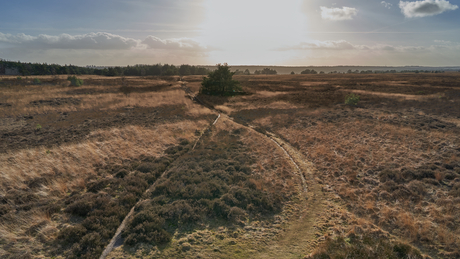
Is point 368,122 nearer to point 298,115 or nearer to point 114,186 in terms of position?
point 298,115

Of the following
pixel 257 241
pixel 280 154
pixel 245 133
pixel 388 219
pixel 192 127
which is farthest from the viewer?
pixel 192 127

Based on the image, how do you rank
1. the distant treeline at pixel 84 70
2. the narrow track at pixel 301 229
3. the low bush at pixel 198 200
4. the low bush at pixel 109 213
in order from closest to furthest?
the low bush at pixel 109 213
the narrow track at pixel 301 229
the low bush at pixel 198 200
the distant treeline at pixel 84 70

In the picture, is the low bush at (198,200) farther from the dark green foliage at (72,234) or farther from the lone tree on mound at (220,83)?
the lone tree on mound at (220,83)

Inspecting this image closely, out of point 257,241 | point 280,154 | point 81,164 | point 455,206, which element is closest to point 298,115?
point 280,154

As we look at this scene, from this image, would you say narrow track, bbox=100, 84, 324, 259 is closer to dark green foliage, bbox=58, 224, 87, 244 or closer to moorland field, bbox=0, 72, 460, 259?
moorland field, bbox=0, 72, 460, 259

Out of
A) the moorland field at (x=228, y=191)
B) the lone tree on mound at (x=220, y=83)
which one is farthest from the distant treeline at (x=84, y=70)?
the moorland field at (x=228, y=191)
